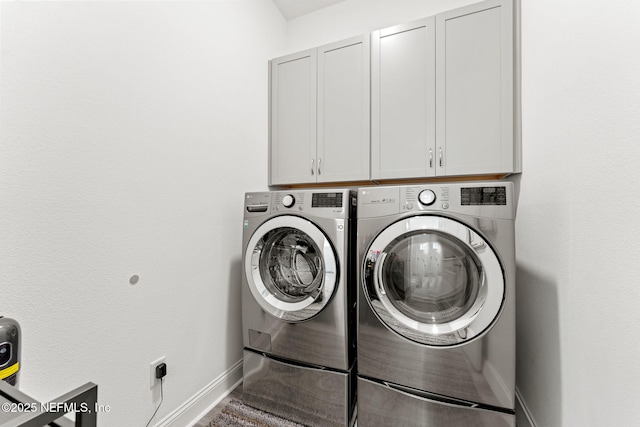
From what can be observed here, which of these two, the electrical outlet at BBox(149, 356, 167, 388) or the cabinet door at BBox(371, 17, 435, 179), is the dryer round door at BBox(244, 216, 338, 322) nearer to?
the electrical outlet at BBox(149, 356, 167, 388)

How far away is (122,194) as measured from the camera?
1.07 m

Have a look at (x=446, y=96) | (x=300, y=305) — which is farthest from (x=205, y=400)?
(x=446, y=96)

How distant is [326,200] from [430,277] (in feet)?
2.06

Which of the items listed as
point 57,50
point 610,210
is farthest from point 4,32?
point 610,210

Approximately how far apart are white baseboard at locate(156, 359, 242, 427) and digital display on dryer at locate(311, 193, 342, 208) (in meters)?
1.20

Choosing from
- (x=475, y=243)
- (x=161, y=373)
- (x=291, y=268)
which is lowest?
(x=161, y=373)

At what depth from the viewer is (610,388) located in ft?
2.53

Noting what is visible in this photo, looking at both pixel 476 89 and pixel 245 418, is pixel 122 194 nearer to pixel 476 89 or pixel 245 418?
pixel 245 418

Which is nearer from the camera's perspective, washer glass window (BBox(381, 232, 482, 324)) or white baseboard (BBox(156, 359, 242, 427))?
washer glass window (BBox(381, 232, 482, 324))

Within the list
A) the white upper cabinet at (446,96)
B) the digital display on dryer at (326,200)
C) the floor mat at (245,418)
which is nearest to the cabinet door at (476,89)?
the white upper cabinet at (446,96)

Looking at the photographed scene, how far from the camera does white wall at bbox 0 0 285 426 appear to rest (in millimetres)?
822

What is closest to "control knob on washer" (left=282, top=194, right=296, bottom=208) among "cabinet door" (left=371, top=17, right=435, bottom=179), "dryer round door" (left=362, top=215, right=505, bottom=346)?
"dryer round door" (left=362, top=215, right=505, bottom=346)

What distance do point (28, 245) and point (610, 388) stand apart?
1.85 m

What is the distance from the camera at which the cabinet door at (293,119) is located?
1.91 m
